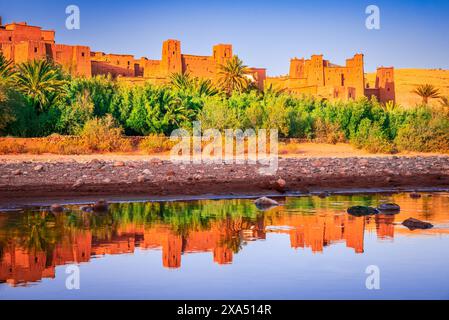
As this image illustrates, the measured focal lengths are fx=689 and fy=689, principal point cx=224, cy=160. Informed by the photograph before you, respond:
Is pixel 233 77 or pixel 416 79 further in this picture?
pixel 416 79

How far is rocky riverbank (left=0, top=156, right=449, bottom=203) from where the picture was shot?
1522 cm

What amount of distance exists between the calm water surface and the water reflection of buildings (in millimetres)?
16

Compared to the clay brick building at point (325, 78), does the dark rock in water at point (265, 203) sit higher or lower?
lower

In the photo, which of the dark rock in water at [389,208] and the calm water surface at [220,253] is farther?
the dark rock in water at [389,208]

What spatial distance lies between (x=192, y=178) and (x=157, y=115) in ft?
47.0

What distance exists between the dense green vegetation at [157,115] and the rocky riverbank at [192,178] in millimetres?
7719

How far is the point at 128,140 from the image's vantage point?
2777 cm

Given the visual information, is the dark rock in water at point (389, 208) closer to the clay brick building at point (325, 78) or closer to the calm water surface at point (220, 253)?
the calm water surface at point (220, 253)

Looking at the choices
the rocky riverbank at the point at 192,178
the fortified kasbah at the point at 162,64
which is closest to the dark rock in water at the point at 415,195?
the rocky riverbank at the point at 192,178

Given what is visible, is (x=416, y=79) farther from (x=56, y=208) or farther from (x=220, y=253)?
(x=220, y=253)

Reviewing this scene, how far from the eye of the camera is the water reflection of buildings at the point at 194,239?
851cm

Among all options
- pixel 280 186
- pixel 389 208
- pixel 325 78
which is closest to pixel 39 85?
pixel 280 186

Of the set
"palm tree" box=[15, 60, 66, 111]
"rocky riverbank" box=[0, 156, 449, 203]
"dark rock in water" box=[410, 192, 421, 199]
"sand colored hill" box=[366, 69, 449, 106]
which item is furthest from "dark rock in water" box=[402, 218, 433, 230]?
"sand colored hill" box=[366, 69, 449, 106]

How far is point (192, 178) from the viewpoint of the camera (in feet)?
56.5
